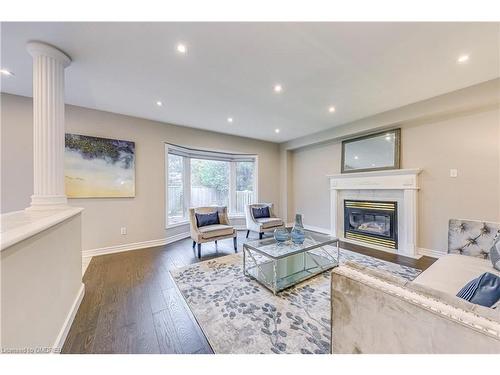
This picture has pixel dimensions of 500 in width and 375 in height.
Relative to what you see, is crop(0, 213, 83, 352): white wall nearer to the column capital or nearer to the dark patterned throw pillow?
the column capital

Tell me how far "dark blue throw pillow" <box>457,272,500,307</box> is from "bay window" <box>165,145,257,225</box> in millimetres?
4217

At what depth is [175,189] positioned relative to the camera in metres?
4.47

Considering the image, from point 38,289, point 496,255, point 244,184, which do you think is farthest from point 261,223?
point 38,289

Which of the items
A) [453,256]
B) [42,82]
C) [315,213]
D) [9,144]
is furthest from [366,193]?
[9,144]

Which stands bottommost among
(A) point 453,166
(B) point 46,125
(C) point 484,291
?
(C) point 484,291

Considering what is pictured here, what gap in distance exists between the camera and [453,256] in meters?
2.03

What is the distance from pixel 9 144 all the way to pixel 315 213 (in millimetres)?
5819

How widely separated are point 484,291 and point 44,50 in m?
3.66

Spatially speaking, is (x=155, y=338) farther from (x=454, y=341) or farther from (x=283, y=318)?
(x=454, y=341)

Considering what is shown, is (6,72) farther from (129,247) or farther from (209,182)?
(209,182)

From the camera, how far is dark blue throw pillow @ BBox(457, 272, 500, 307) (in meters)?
0.90

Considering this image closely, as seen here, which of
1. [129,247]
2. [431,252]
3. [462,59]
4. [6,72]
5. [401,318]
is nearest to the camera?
[401,318]

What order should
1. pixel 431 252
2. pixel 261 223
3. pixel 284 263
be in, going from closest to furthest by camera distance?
pixel 284 263
pixel 431 252
pixel 261 223

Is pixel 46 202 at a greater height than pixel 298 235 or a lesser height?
greater
